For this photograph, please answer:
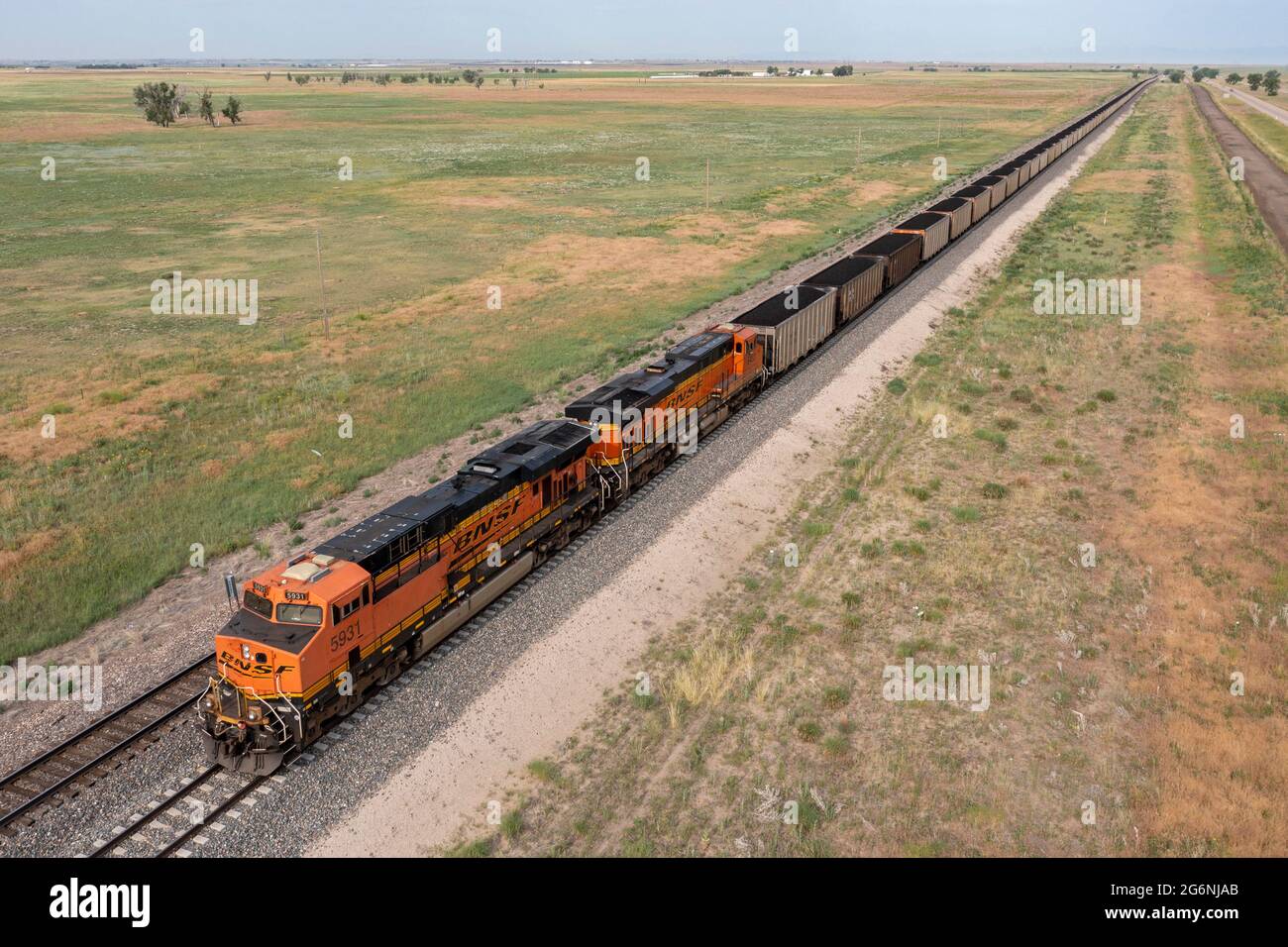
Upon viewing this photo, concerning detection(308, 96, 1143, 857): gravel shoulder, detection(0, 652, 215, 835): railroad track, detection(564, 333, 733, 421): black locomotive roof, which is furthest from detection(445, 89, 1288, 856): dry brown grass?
detection(0, 652, 215, 835): railroad track

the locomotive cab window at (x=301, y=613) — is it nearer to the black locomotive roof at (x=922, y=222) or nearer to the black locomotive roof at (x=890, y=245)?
the black locomotive roof at (x=890, y=245)

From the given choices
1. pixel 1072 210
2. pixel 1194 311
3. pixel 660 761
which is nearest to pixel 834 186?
pixel 1072 210

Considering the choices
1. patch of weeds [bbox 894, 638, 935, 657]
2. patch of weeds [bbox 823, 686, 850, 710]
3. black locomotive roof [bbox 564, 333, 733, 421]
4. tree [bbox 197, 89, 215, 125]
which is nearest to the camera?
patch of weeds [bbox 823, 686, 850, 710]

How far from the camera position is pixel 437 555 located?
1994 cm

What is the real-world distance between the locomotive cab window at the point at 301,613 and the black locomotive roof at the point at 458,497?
1.45 metres

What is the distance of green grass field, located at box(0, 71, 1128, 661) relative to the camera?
28.7 meters

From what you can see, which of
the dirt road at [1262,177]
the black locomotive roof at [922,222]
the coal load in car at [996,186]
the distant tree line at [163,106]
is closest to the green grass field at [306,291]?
the black locomotive roof at [922,222]

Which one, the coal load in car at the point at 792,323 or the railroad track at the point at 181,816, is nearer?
the railroad track at the point at 181,816

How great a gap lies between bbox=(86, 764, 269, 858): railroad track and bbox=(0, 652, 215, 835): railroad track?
5.78ft

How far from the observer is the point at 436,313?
5097cm

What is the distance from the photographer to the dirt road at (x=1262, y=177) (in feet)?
245

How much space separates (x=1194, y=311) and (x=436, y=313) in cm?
4378

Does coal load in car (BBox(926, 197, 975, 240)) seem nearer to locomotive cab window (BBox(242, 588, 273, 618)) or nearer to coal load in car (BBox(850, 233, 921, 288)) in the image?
coal load in car (BBox(850, 233, 921, 288))

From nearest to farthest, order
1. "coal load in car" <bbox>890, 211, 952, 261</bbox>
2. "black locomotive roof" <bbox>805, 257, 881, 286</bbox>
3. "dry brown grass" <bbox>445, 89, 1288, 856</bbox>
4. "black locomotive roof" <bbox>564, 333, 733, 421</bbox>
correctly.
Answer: "dry brown grass" <bbox>445, 89, 1288, 856</bbox>
"black locomotive roof" <bbox>564, 333, 733, 421</bbox>
"black locomotive roof" <bbox>805, 257, 881, 286</bbox>
"coal load in car" <bbox>890, 211, 952, 261</bbox>
